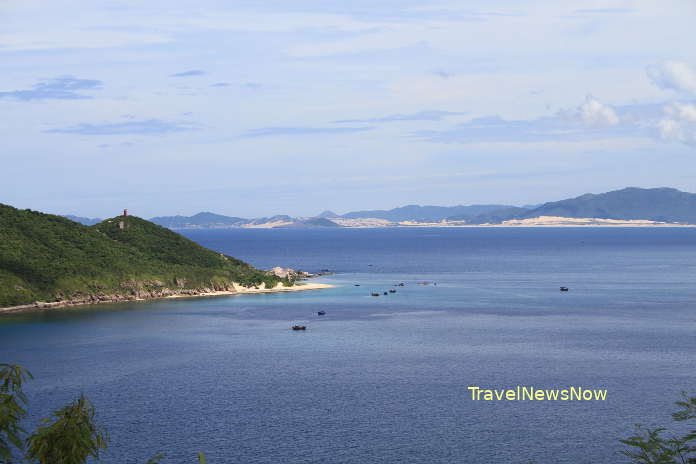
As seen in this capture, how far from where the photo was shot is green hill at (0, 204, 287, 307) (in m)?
157

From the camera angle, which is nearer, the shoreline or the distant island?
the shoreline

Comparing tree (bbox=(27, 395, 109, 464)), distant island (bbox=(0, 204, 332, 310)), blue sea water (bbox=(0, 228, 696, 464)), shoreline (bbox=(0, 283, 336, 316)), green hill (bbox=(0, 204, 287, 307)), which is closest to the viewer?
tree (bbox=(27, 395, 109, 464))

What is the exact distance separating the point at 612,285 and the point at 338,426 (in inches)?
5665

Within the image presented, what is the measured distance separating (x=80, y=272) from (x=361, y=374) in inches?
3951

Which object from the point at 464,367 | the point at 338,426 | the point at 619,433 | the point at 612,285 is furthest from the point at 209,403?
the point at 612,285

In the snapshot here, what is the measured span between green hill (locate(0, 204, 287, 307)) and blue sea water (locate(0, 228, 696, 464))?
31.9 feet

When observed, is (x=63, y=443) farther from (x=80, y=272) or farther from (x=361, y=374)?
(x=80, y=272)

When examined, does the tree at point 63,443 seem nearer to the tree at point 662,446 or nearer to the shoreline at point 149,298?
the tree at point 662,446

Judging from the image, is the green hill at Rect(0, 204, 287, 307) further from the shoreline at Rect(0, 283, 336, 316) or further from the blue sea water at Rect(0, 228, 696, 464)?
the blue sea water at Rect(0, 228, 696, 464)

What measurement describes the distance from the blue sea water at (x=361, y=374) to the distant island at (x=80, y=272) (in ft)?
29.8

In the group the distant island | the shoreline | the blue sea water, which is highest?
the distant island

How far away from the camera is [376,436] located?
65.5 metres

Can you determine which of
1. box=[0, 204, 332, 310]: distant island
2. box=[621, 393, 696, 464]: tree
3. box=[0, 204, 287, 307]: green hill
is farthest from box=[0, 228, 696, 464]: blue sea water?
box=[0, 204, 287, 307]: green hill

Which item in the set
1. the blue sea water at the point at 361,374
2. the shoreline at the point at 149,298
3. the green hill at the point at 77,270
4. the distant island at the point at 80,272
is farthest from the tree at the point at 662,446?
the green hill at the point at 77,270
